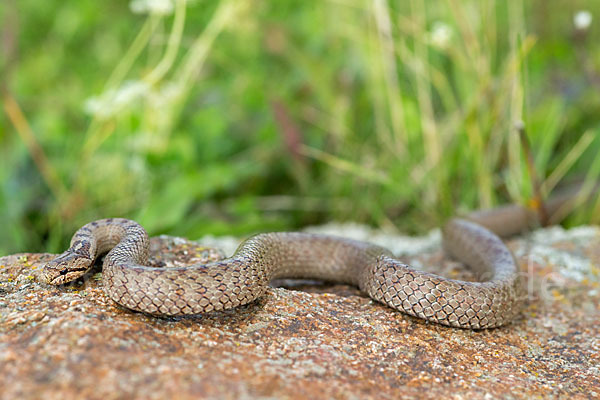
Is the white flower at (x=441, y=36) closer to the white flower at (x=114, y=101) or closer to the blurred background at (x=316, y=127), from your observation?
the blurred background at (x=316, y=127)

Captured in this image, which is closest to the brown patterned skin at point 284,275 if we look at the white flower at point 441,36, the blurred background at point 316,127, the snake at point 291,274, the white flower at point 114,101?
the snake at point 291,274

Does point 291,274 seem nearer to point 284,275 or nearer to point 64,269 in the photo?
point 284,275

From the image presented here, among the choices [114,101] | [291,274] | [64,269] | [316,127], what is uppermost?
[114,101]

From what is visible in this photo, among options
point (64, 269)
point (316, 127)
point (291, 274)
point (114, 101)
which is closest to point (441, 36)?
point (316, 127)

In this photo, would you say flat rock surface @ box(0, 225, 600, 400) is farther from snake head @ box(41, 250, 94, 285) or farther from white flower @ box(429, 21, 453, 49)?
white flower @ box(429, 21, 453, 49)

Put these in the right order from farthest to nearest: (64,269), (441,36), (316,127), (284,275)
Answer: (316,127) → (441,36) → (284,275) → (64,269)

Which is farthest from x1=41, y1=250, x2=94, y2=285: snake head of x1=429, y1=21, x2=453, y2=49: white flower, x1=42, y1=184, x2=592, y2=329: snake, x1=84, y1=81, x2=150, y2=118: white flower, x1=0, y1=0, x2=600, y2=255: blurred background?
x1=429, y1=21, x2=453, y2=49: white flower
